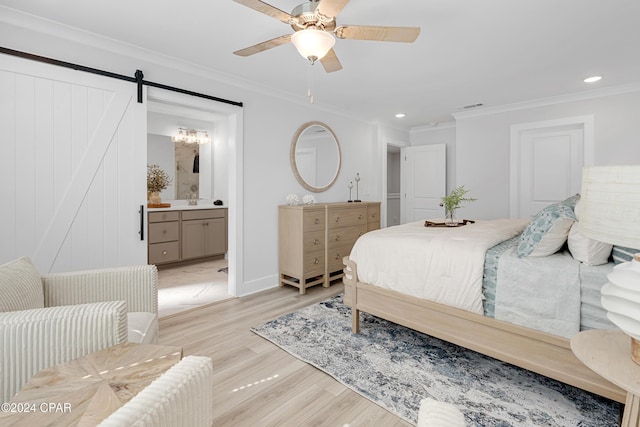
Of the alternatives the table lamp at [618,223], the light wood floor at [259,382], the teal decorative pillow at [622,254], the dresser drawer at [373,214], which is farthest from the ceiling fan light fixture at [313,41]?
the dresser drawer at [373,214]

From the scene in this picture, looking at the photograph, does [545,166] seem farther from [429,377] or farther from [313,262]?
[429,377]

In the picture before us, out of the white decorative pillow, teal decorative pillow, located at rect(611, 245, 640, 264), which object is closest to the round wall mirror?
the white decorative pillow

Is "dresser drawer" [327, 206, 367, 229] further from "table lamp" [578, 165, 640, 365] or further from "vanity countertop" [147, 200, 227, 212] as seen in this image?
"table lamp" [578, 165, 640, 365]

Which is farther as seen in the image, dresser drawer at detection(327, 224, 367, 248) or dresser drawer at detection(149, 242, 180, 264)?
dresser drawer at detection(149, 242, 180, 264)

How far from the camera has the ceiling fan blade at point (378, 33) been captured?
179 cm

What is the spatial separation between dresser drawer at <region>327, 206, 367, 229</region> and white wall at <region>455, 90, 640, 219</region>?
1.91 m

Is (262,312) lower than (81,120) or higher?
lower

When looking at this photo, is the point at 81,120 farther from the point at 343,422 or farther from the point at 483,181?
the point at 483,181

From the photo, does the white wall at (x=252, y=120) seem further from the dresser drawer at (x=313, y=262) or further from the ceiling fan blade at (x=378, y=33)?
the ceiling fan blade at (x=378, y=33)

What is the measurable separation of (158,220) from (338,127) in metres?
2.96

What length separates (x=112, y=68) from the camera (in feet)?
8.55

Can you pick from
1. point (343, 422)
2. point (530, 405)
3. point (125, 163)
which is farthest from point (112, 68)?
point (530, 405)

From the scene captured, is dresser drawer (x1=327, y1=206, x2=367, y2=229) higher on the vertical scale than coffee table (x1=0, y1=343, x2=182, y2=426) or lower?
higher

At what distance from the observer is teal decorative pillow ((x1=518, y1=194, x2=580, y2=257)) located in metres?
1.79
